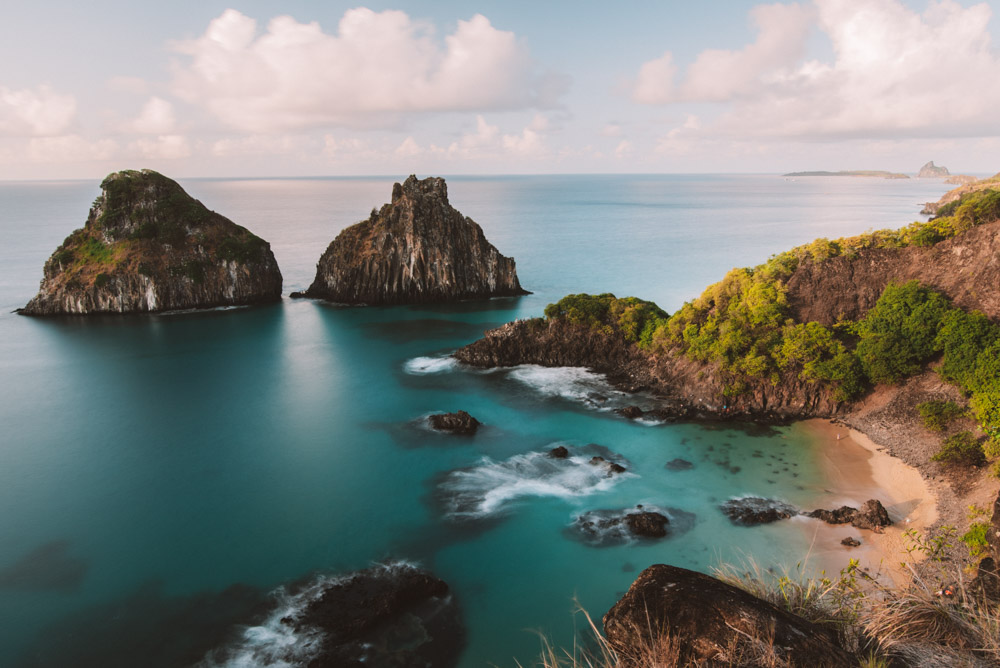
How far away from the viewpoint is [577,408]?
48.7 meters

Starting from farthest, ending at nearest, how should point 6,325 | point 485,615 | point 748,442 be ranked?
point 6,325, point 748,442, point 485,615

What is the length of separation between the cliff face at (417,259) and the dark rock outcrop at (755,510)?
63.5 metres

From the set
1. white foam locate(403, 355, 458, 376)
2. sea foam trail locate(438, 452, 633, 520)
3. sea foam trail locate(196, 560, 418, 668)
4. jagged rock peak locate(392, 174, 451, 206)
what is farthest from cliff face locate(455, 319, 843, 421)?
jagged rock peak locate(392, 174, 451, 206)

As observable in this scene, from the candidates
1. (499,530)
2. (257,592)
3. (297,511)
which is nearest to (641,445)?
(499,530)

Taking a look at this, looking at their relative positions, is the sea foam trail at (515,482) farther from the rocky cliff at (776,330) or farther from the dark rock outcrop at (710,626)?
the dark rock outcrop at (710,626)

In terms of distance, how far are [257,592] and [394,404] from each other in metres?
25.0

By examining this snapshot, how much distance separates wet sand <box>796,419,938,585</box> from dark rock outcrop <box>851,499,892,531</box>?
0.32m

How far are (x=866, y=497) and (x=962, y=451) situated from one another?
6.41 metres

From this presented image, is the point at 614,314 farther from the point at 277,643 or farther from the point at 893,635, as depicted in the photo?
the point at 893,635

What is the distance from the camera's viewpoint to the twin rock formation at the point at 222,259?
84.7m

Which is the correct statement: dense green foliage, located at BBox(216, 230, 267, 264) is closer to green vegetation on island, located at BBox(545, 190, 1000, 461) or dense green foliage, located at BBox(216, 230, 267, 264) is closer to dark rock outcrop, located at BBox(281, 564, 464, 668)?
green vegetation on island, located at BBox(545, 190, 1000, 461)

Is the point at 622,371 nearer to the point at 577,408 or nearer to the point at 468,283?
the point at 577,408

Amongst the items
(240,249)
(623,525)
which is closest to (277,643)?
(623,525)

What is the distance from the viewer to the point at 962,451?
3347 centimetres
